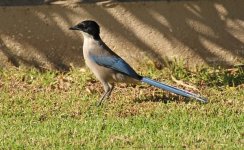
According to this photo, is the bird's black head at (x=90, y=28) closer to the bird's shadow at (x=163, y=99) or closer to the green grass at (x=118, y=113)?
the green grass at (x=118, y=113)

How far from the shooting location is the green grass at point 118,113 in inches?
291

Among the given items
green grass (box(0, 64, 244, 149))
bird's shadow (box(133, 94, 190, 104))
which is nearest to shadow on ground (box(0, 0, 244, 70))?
green grass (box(0, 64, 244, 149))

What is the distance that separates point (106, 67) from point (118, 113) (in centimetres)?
72

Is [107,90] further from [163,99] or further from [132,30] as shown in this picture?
[132,30]

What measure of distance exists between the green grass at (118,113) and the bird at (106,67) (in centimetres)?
14

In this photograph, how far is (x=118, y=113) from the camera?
852cm

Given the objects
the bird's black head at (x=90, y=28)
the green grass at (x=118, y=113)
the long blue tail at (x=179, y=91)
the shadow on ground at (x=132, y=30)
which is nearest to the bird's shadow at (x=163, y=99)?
the green grass at (x=118, y=113)

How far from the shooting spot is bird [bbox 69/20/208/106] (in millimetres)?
8969

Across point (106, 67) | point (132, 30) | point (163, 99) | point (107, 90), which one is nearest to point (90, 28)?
point (106, 67)

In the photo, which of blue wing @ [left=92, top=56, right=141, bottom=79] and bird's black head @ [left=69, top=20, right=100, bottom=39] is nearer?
blue wing @ [left=92, top=56, right=141, bottom=79]

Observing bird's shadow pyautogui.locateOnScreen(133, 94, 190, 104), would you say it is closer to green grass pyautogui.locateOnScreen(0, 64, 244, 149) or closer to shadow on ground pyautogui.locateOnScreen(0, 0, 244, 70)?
green grass pyautogui.locateOnScreen(0, 64, 244, 149)

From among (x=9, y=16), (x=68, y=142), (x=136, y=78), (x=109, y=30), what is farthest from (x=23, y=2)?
(x=68, y=142)

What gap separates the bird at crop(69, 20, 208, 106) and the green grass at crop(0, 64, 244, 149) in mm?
144

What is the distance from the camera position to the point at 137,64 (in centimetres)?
1079
